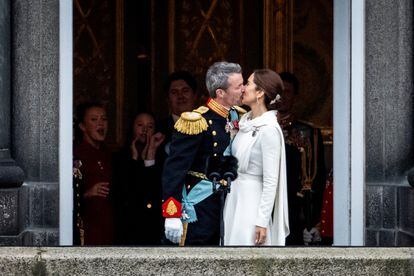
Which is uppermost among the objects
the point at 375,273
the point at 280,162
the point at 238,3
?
the point at 238,3

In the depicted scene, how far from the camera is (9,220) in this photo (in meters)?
8.95

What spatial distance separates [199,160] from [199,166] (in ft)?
0.15

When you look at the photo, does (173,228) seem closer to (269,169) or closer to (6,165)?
(269,169)

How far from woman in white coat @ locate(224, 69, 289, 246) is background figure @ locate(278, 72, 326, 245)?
2117mm

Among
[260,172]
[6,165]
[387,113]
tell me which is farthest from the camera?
[387,113]

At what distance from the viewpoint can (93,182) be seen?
10.2m

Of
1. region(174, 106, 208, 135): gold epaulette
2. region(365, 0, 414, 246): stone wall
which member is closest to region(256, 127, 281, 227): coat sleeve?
region(174, 106, 208, 135): gold epaulette

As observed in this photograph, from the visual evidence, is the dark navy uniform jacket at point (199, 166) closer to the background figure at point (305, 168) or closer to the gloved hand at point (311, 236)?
the background figure at point (305, 168)

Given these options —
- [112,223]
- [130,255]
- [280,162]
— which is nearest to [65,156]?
[112,223]

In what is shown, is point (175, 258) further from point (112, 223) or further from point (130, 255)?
point (112, 223)

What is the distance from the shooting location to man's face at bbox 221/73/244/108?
8.29m

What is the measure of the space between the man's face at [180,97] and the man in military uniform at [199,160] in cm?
202

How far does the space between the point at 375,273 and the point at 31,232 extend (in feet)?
10.8

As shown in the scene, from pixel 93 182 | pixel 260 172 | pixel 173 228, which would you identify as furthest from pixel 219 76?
pixel 93 182
